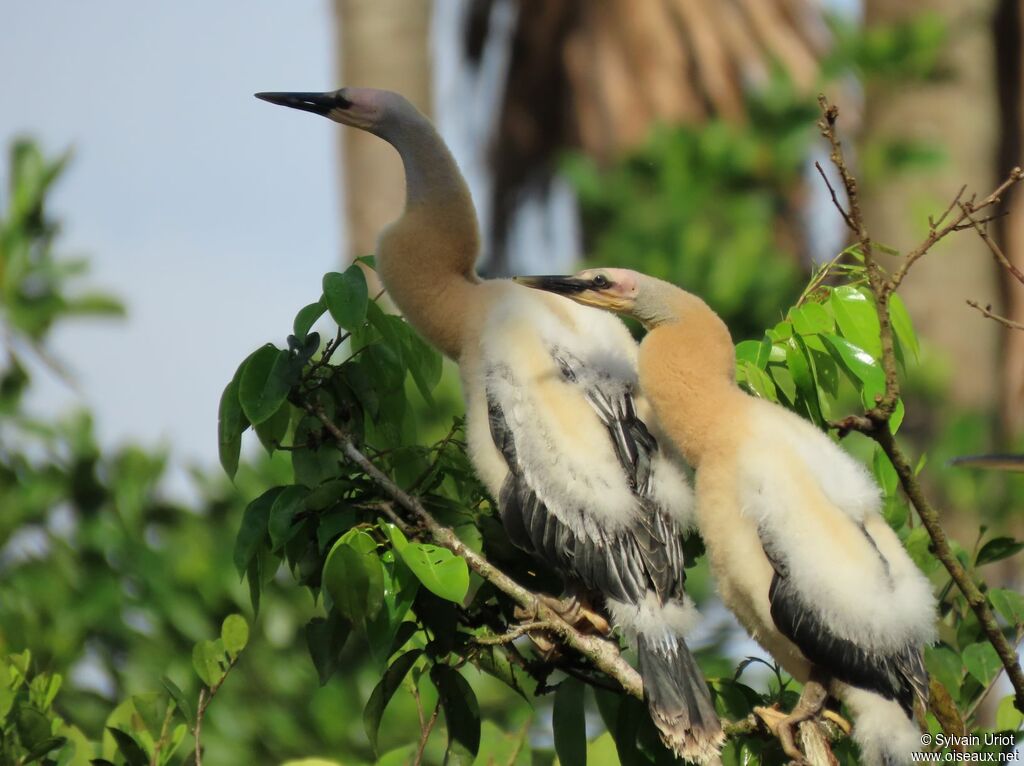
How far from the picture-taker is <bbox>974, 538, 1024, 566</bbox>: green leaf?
290 centimetres

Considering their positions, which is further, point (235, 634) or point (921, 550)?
point (921, 550)

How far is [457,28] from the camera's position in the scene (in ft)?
32.8

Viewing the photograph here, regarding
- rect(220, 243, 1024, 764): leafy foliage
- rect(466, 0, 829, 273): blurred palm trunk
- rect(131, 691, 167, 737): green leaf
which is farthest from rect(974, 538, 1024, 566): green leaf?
rect(466, 0, 829, 273): blurred palm trunk

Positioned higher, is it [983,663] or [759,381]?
[759,381]

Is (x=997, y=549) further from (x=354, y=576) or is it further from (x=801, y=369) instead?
(x=354, y=576)

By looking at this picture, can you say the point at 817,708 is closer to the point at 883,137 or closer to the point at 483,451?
the point at 483,451

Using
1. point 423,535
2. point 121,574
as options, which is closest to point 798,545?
point 423,535

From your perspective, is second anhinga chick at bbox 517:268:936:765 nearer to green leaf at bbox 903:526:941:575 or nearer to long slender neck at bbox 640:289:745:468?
long slender neck at bbox 640:289:745:468

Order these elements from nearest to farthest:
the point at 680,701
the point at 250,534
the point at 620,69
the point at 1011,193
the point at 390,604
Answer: the point at 390,604 < the point at 680,701 < the point at 250,534 < the point at 1011,193 < the point at 620,69

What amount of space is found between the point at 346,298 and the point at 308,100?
1.28 m

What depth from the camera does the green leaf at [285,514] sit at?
8.50ft

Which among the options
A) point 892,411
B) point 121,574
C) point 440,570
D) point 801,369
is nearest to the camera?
point 892,411

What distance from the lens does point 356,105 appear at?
3.61 metres

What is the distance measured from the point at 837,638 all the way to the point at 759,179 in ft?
19.3
